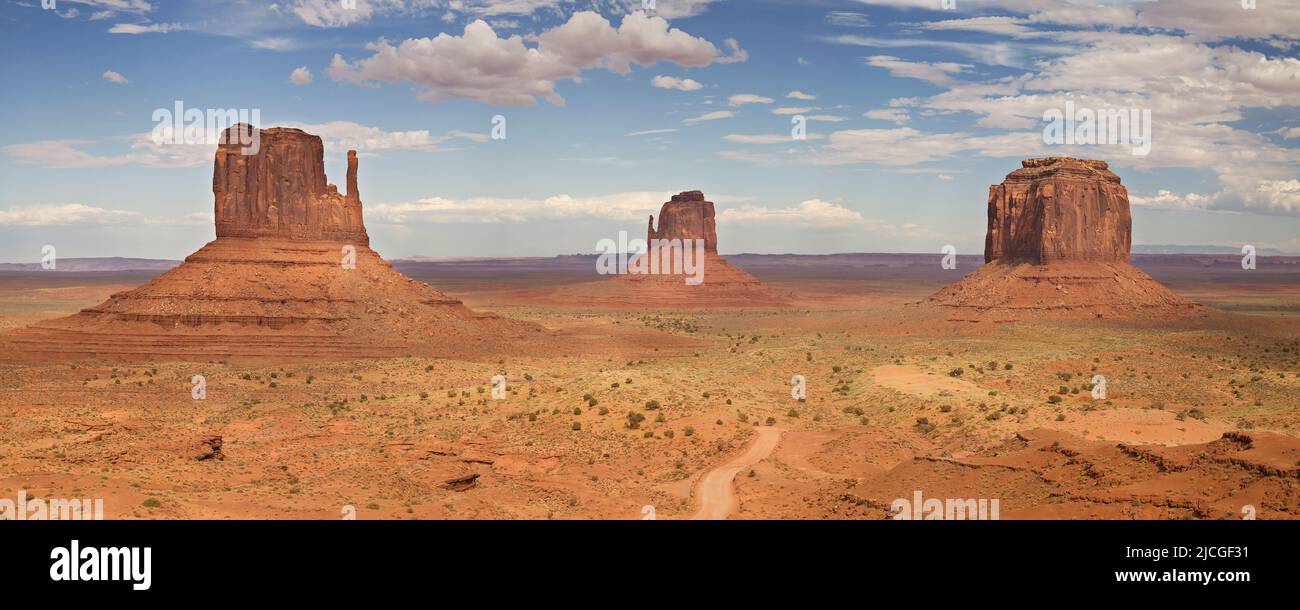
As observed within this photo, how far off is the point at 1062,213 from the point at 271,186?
62.7 m

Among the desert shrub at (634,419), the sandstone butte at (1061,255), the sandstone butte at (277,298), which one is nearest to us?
the desert shrub at (634,419)

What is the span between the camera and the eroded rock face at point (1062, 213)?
271ft

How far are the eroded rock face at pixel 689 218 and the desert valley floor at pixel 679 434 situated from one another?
73.0 m

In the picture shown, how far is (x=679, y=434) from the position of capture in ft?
109

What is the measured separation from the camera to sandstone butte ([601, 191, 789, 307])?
412 ft

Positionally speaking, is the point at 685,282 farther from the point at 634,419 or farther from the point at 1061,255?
the point at 634,419

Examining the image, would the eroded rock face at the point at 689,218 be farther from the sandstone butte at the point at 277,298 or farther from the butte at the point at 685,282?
the sandstone butte at the point at 277,298
